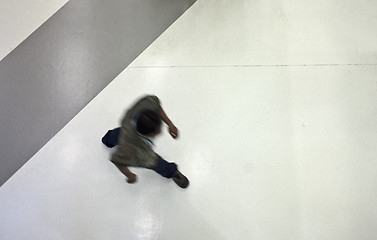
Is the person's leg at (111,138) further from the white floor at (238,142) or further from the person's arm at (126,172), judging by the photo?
→ the person's arm at (126,172)

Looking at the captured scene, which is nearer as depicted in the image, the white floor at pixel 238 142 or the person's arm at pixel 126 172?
the person's arm at pixel 126 172

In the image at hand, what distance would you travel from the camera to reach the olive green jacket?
1565 millimetres

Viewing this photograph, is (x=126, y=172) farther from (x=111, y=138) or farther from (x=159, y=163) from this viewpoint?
(x=111, y=138)

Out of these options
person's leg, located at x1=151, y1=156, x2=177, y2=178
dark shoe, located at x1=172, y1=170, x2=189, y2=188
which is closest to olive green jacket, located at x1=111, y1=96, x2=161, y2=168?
person's leg, located at x1=151, y1=156, x2=177, y2=178

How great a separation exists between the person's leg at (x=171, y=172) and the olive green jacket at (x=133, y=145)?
0.23m

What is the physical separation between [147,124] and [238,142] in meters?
0.87

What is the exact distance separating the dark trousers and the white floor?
0.38 ft

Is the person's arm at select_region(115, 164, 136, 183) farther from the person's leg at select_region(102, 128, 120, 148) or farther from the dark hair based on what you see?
the person's leg at select_region(102, 128, 120, 148)

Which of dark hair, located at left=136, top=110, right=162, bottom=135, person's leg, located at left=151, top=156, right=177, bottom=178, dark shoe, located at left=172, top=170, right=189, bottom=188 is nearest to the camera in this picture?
dark hair, located at left=136, top=110, right=162, bottom=135

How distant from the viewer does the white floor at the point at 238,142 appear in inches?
81.7

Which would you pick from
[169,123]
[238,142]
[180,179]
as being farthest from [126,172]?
[238,142]

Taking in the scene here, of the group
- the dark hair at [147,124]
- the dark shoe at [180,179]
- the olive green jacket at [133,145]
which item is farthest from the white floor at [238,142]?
the dark hair at [147,124]

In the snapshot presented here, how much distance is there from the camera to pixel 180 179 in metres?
2.09

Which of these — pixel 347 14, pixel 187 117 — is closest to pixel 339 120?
pixel 347 14
